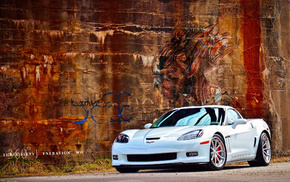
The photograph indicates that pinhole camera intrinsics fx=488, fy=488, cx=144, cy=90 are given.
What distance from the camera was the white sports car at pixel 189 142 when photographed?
8922mm

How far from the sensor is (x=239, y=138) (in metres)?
10.4

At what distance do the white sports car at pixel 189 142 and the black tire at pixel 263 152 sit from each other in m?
0.17

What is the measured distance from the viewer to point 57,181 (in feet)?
26.5

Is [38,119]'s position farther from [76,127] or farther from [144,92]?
[144,92]

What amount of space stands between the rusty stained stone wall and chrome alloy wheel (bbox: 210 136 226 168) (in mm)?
5011

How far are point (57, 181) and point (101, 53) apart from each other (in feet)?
21.7

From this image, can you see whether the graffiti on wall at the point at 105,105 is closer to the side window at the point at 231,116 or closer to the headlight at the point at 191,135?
the side window at the point at 231,116

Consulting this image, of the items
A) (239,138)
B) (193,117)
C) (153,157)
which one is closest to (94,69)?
(193,117)

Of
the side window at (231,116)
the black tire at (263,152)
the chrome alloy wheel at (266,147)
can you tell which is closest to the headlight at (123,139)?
the side window at (231,116)

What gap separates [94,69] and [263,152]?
214 inches

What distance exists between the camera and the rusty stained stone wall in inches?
532

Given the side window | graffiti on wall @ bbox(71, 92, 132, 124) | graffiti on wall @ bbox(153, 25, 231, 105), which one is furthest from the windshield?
graffiti on wall @ bbox(153, 25, 231, 105)

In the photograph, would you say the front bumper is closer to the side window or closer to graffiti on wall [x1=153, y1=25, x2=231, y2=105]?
the side window

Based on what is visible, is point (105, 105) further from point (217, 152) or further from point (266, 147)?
point (217, 152)
